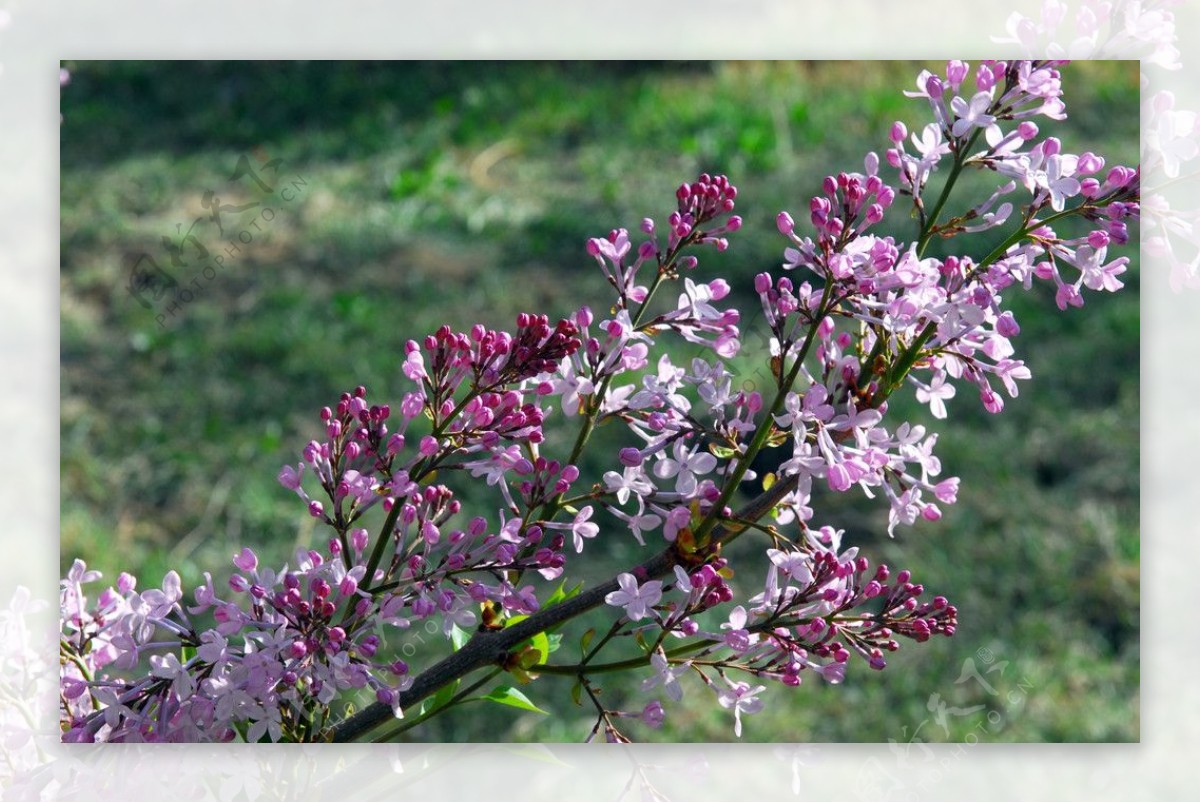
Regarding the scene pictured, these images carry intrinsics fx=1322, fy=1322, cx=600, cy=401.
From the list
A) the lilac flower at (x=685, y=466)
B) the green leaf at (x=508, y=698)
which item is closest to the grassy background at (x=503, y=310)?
the green leaf at (x=508, y=698)

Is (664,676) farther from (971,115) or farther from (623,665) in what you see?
→ (971,115)

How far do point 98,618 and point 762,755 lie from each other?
0.62 m

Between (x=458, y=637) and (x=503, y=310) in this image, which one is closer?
(x=458, y=637)

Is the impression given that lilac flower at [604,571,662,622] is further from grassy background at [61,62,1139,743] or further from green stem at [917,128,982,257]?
grassy background at [61,62,1139,743]

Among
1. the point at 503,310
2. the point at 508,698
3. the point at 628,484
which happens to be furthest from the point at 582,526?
the point at 503,310

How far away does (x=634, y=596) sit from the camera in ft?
2.13

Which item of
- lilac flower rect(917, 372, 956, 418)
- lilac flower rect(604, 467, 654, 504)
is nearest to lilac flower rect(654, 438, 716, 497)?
lilac flower rect(604, 467, 654, 504)

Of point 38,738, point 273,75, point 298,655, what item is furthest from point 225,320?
point 298,655

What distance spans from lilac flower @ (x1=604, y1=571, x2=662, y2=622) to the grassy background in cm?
109

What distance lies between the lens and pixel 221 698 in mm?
677

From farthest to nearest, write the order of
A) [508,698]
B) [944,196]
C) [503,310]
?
[503,310], [508,698], [944,196]

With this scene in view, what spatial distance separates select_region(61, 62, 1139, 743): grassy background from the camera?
6.01 ft

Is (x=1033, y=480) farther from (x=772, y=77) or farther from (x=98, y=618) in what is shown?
(x=98, y=618)

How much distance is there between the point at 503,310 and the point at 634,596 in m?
1.78
